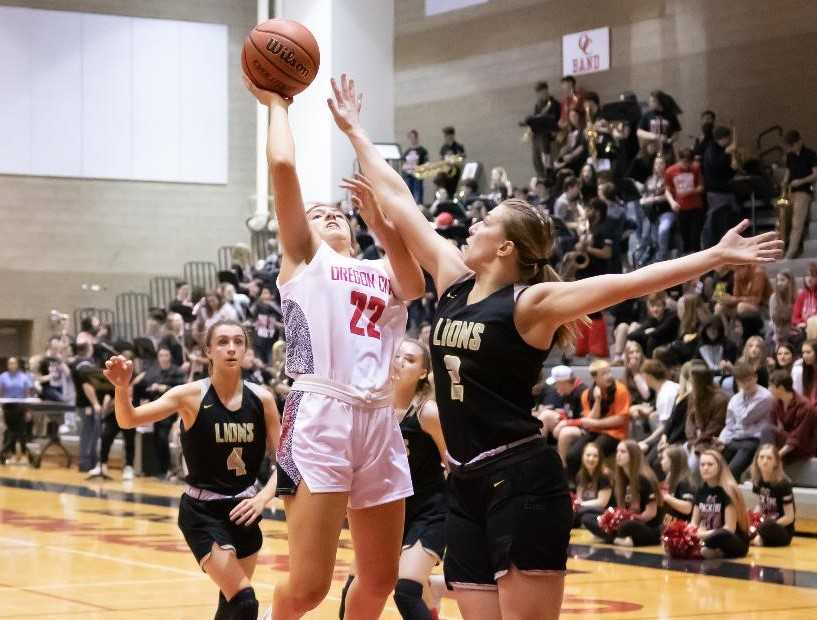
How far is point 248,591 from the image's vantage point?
5.56 m

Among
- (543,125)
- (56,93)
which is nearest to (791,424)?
(543,125)

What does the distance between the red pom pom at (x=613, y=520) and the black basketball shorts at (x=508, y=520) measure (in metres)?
6.67

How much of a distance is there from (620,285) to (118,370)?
258 centimetres

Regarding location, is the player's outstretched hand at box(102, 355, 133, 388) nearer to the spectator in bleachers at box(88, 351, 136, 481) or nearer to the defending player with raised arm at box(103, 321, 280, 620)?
the defending player with raised arm at box(103, 321, 280, 620)

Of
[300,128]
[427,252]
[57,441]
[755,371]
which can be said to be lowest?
[57,441]

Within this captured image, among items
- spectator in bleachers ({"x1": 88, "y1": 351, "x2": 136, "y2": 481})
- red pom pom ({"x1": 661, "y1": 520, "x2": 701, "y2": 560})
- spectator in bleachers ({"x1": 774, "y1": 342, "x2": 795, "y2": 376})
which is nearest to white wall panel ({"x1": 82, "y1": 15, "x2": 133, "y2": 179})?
spectator in bleachers ({"x1": 88, "y1": 351, "x2": 136, "y2": 481})

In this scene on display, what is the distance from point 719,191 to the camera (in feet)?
51.7

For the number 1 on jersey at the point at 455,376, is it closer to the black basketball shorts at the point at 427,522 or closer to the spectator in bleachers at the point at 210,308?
the black basketball shorts at the point at 427,522

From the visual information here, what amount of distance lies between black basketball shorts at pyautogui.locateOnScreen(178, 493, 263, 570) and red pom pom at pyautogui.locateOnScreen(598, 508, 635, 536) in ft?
A: 17.0

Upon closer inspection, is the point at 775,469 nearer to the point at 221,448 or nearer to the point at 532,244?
the point at 221,448

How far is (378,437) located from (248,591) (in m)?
1.28

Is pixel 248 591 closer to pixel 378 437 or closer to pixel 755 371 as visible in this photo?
pixel 378 437

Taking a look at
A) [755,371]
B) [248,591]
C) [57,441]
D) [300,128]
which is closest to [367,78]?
[300,128]

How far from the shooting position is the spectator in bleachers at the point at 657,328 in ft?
44.6
